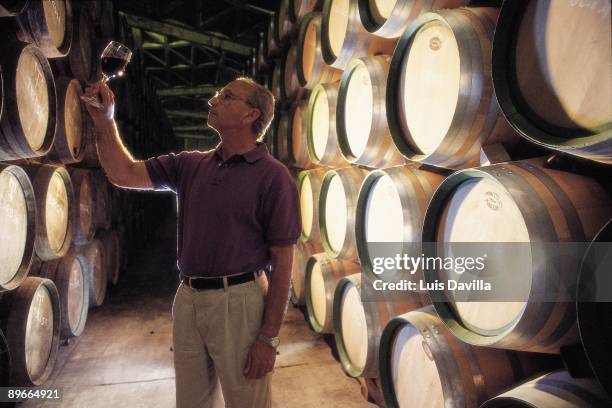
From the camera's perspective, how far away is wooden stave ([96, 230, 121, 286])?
5469 millimetres

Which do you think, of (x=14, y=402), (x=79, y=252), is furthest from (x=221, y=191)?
(x=79, y=252)

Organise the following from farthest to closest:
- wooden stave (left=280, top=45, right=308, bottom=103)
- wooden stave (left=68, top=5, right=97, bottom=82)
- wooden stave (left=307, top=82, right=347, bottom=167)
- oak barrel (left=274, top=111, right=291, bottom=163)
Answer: oak barrel (left=274, top=111, right=291, bottom=163)
wooden stave (left=280, top=45, right=308, bottom=103)
wooden stave (left=68, top=5, right=97, bottom=82)
wooden stave (left=307, top=82, right=347, bottom=167)

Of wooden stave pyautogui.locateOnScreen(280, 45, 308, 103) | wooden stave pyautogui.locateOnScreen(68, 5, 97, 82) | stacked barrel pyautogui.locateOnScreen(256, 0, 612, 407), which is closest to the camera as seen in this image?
stacked barrel pyautogui.locateOnScreen(256, 0, 612, 407)

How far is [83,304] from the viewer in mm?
4141

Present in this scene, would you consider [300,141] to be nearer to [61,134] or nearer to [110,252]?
[61,134]

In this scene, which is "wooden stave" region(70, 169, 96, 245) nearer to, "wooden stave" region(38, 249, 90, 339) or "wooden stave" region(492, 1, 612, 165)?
"wooden stave" region(38, 249, 90, 339)

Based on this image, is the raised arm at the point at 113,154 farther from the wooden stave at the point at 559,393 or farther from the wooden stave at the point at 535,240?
the wooden stave at the point at 559,393

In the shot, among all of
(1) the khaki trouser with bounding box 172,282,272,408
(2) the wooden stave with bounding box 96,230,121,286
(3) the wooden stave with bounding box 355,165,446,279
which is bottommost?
(2) the wooden stave with bounding box 96,230,121,286

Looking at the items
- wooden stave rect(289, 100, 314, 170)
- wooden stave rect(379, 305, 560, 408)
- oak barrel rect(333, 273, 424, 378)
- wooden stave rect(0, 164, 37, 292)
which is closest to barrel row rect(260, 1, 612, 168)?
wooden stave rect(379, 305, 560, 408)

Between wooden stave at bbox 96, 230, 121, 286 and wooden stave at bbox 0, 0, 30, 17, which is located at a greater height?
wooden stave at bbox 0, 0, 30, 17

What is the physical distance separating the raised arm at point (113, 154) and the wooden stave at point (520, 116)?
5.85 ft

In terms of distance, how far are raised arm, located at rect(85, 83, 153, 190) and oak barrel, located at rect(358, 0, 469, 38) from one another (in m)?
1.60

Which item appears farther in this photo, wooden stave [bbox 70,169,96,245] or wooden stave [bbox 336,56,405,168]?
wooden stave [bbox 70,169,96,245]

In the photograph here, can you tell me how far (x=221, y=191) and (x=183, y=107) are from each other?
1877 centimetres
